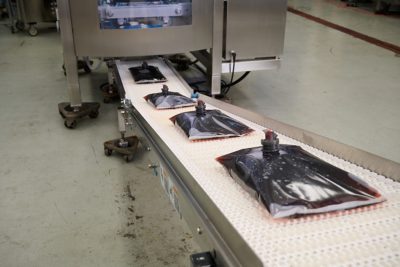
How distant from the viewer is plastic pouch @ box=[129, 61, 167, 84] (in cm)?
174

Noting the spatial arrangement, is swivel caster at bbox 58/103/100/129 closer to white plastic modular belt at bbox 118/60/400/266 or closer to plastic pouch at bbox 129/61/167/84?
plastic pouch at bbox 129/61/167/84

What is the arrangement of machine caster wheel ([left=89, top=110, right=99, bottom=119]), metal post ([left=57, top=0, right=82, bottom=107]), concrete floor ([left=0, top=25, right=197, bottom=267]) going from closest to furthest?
concrete floor ([left=0, top=25, right=197, bottom=267]), metal post ([left=57, top=0, right=82, bottom=107]), machine caster wheel ([left=89, top=110, right=99, bottom=119])

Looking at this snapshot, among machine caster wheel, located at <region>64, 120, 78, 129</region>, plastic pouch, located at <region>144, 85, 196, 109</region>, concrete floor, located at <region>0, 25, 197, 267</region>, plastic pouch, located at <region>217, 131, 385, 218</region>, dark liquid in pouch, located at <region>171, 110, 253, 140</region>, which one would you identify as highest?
plastic pouch, located at <region>217, 131, 385, 218</region>

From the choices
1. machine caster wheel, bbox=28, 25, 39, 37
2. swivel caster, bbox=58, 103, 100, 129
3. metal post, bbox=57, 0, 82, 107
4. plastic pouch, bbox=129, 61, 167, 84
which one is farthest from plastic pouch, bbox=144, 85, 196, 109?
machine caster wheel, bbox=28, 25, 39, 37

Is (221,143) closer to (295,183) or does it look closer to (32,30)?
(295,183)

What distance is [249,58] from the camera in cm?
207

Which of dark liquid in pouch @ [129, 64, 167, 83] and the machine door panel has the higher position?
the machine door panel

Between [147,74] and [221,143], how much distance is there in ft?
3.01

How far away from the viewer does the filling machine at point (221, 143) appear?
22.6 inches

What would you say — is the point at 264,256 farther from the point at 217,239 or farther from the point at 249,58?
the point at 249,58

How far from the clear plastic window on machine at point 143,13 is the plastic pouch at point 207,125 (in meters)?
0.85

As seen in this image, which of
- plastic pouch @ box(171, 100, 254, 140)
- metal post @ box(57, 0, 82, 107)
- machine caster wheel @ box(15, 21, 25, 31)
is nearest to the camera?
plastic pouch @ box(171, 100, 254, 140)

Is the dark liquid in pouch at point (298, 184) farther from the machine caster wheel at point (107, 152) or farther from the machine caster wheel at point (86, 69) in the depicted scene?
the machine caster wheel at point (86, 69)

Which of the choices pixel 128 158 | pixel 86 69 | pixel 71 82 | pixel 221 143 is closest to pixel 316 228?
pixel 221 143
